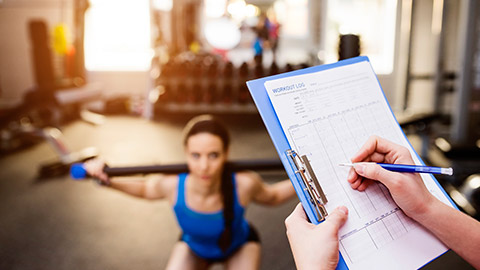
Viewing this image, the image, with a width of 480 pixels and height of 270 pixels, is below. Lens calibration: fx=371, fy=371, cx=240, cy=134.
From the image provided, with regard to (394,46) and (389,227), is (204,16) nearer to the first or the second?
(394,46)

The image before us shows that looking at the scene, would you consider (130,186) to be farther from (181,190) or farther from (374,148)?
(374,148)

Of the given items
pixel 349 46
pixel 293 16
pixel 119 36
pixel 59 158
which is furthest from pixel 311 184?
pixel 293 16

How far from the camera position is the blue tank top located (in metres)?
1.40

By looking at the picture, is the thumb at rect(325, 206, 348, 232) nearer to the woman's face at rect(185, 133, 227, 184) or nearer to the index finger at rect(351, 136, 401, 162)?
the index finger at rect(351, 136, 401, 162)

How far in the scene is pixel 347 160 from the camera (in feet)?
1.89

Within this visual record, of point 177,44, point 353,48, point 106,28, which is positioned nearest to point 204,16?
point 177,44

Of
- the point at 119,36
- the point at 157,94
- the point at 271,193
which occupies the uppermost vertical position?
the point at 119,36

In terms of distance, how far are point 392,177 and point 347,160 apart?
8 centimetres

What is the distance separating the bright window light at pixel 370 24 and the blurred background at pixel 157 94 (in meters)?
0.02

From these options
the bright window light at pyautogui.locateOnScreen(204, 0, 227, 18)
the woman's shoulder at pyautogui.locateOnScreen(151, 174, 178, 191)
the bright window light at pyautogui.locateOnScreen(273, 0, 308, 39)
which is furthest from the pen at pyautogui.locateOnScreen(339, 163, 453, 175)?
the bright window light at pyautogui.locateOnScreen(204, 0, 227, 18)

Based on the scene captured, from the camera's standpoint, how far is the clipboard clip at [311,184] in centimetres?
51

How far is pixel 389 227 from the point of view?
562 millimetres

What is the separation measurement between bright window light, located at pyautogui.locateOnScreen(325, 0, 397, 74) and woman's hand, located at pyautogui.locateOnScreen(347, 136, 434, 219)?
6.06 m

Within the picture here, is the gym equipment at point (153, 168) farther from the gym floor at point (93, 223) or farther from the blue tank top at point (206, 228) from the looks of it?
the gym floor at point (93, 223)
